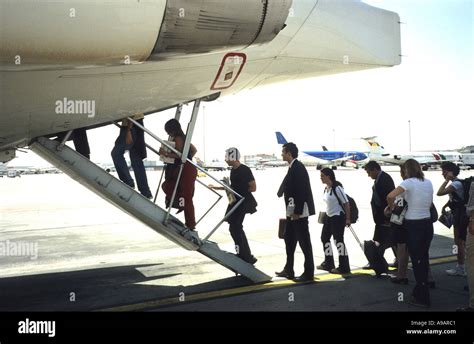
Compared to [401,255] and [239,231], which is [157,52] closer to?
[239,231]

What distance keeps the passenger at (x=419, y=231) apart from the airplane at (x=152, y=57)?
216cm

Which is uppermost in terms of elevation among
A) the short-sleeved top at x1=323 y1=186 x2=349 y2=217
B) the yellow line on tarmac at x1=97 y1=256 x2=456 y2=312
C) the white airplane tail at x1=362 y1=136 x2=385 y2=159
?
the white airplane tail at x1=362 y1=136 x2=385 y2=159

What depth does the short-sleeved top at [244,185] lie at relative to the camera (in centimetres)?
693

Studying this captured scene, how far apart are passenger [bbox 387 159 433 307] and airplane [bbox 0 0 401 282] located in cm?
216

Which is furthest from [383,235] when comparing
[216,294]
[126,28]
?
[126,28]

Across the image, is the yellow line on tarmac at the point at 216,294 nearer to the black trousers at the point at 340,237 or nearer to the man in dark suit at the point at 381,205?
the black trousers at the point at 340,237

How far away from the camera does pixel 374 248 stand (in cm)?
687

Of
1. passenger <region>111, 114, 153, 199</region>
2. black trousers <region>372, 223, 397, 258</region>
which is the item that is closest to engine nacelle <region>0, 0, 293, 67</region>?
passenger <region>111, 114, 153, 199</region>

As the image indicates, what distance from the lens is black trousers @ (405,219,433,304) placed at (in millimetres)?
5320

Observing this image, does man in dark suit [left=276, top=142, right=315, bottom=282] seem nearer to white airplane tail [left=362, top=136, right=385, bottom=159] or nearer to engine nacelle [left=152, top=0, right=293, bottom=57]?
engine nacelle [left=152, top=0, right=293, bottom=57]

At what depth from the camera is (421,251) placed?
535 cm

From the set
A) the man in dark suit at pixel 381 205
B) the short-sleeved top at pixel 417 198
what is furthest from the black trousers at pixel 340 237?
the short-sleeved top at pixel 417 198

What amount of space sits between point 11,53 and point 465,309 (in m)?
5.44
